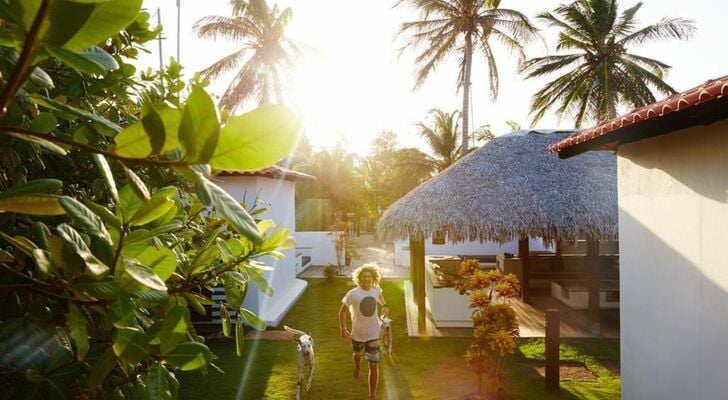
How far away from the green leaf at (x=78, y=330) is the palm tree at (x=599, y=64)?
21.7m

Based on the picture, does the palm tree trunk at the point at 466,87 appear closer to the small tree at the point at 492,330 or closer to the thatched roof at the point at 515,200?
the thatched roof at the point at 515,200

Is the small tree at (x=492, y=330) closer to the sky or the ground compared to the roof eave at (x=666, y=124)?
closer to the ground

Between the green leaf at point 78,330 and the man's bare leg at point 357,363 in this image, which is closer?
the green leaf at point 78,330

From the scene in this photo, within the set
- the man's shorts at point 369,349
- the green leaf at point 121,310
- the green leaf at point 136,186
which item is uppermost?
the green leaf at point 136,186

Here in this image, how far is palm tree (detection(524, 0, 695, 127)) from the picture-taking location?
19203mm

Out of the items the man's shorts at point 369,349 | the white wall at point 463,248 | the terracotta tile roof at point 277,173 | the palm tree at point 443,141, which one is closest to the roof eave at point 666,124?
the man's shorts at point 369,349

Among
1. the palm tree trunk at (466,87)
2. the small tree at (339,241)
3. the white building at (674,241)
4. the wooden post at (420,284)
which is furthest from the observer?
the palm tree trunk at (466,87)

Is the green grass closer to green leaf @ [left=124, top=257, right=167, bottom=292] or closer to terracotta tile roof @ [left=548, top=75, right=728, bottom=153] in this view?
terracotta tile roof @ [left=548, top=75, right=728, bottom=153]

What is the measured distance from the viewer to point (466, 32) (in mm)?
19797

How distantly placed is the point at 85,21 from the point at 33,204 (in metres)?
0.41

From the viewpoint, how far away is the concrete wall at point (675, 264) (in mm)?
3500

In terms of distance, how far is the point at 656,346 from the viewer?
14.2 feet

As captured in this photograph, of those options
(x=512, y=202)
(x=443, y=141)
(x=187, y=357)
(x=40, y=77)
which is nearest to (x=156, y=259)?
(x=187, y=357)

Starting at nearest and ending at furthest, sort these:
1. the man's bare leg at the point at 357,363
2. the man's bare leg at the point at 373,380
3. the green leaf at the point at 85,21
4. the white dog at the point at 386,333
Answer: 1. the green leaf at the point at 85,21
2. the man's bare leg at the point at 373,380
3. the man's bare leg at the point at 357,363
4. the white dog at the point at 386,333
